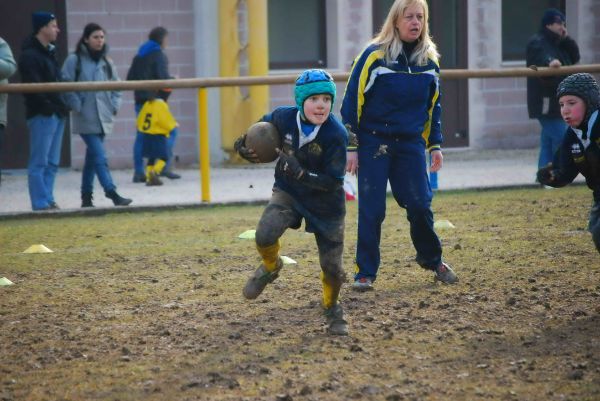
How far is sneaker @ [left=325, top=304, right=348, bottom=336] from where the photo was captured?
6797mm

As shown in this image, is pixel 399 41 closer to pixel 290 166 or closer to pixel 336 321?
pixel 290 166

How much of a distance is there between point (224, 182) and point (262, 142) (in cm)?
904

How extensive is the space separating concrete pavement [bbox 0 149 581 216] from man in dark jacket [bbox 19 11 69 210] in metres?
0.34

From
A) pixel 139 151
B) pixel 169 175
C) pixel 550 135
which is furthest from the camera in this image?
pixel 169 175

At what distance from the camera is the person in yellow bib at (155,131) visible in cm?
1566

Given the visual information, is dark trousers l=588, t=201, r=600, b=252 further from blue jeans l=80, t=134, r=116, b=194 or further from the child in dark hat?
blue jeans l=80, t=134, r=116, b=194

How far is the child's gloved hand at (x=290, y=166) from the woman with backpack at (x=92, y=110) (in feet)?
21.7

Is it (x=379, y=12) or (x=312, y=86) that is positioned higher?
(x=379, y=12)

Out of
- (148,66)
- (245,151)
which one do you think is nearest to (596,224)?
(245,151)

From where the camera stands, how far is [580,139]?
7379mm

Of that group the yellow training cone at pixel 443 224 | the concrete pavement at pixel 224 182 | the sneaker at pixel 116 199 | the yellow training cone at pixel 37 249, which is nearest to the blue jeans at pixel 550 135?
the concrete pavement at pixel 224 182

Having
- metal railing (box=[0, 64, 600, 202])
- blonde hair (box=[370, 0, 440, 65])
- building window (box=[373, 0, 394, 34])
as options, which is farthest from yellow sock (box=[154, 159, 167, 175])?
blonde hair (box=[370, 0, 440, 65])

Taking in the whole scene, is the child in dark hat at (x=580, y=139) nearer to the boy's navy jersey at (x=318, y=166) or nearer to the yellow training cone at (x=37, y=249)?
the boy's navy jersey at (x=318, y=166)

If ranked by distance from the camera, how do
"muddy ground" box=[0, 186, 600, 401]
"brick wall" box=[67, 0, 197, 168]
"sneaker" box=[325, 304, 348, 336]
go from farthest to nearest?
"brick wall" box=[67, 0, 197, 168]
"sneaker" box=[325, 304, 348, 336]
"muddy ground" box=[0, 186, 600, 401]
